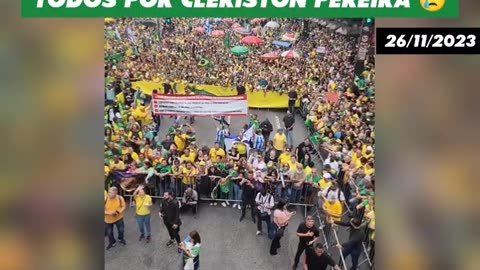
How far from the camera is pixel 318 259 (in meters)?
5.24

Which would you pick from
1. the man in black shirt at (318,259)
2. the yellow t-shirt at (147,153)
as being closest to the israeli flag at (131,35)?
the yellow t-shirt at (147,153)

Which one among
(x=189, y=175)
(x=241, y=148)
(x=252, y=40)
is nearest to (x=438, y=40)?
(x=252, y=40)

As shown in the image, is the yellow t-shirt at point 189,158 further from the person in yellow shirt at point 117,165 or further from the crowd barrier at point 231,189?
the person in yellow shirt at point 117,165

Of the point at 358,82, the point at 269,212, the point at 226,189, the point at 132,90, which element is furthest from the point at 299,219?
the point at 132,90

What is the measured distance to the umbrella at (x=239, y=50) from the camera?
17.5 ft

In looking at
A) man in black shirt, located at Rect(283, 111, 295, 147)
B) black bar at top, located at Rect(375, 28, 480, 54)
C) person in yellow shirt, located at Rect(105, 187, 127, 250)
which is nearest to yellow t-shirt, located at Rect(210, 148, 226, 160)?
man in black shirt, located at Rect(283, 111, 295, 147)

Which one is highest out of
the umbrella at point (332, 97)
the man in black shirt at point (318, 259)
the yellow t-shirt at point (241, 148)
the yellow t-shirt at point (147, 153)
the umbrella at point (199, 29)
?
the umbrella at point (199, 29)

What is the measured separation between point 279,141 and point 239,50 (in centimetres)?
102

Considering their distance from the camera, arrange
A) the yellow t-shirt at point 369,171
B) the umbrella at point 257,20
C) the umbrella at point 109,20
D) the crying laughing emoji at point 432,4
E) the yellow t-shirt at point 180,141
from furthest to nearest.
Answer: the yellow t-shirt at point 180,141
the yellow t-shirt at point 369,171
the umbrella at point 257,20
the umbrella at point 109,20
the crying laughing emoji at point 432,4

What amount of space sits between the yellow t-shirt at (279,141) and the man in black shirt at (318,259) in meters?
1.06

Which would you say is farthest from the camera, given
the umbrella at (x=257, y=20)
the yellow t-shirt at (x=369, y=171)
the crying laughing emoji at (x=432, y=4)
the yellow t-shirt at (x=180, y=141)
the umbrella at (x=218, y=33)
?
the yellow t-shirt at (x=180, y=141)

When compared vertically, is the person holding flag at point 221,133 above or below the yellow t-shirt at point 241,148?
above

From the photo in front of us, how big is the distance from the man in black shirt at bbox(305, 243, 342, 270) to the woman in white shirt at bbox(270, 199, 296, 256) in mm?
326

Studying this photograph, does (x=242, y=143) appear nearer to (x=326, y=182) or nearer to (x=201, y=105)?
(x=201, y=105)
